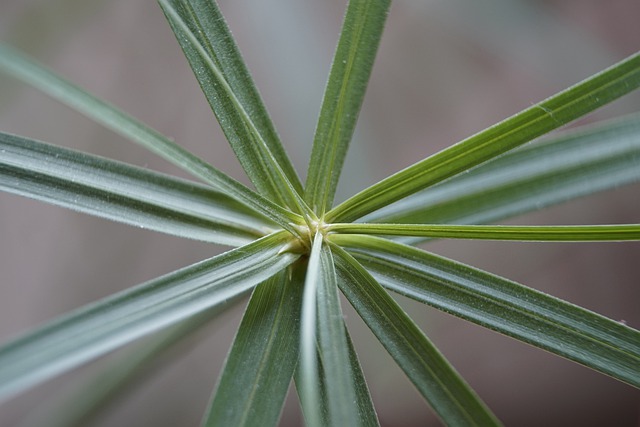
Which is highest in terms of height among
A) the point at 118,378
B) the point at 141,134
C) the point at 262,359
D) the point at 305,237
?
the point at 141,134

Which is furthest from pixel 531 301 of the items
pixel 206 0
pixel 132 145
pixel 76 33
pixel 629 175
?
pixel 76 33

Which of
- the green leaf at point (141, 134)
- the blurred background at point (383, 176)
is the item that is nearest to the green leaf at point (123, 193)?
the green leaf at point (141, 134)

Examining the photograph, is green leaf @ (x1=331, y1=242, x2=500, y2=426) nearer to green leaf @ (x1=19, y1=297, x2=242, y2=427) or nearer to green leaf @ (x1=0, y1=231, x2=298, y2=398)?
green leaf @ (x1=0, y1=231, x2=298, y2=398)

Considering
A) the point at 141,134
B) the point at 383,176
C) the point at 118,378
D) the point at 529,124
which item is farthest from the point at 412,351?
the point at 383,176

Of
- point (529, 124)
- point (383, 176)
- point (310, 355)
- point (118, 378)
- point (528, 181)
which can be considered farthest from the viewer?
point (383, 176)

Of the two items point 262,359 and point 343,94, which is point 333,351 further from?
point 343,94

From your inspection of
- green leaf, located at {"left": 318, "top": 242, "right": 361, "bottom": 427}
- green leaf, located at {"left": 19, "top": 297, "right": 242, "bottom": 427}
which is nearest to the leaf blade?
green leaf, located at {"left": 318, "top": 242, "right": 361, "bottom": 427}
